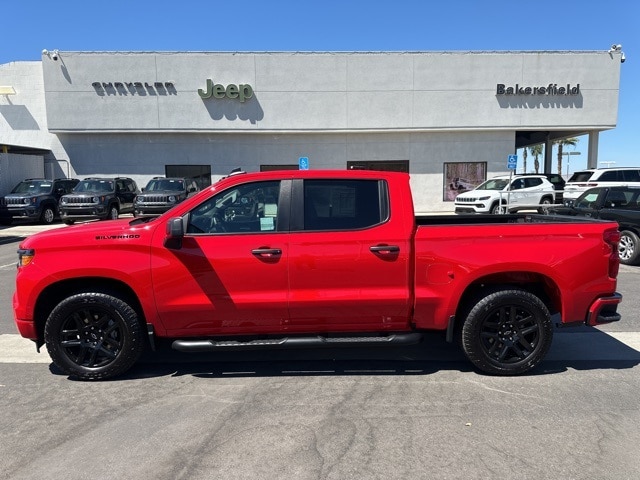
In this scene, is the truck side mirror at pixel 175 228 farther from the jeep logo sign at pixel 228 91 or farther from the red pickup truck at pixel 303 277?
the jeep logo sign at pixel 228 91

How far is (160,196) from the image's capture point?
742 inches

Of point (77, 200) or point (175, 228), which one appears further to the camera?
point (77, 200)

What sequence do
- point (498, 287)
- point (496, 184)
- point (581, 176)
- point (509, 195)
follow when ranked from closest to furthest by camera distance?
point (498, 287) → point (509, 195) → point (581, 176) → point (496, 184)

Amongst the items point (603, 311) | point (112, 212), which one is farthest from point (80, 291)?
point (112, 212)

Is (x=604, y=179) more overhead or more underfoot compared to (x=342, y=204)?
more overhead

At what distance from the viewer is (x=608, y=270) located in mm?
4371

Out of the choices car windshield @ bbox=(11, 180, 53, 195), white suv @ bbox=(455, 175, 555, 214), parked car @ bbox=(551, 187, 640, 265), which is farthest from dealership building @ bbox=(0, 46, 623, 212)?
parked car @ bbox=(551, 187, 640, 265)

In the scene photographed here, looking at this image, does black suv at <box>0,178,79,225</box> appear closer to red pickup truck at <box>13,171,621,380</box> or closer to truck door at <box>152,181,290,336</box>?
red pickup truck at <box>13,171,621,380</box>

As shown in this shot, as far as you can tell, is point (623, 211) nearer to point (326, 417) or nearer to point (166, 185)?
point (326, 417)

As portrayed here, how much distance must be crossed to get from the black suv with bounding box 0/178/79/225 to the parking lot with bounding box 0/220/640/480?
16.6 meters

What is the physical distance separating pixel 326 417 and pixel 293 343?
75cm

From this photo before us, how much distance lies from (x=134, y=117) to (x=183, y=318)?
2234cm

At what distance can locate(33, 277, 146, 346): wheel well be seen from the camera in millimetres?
4277

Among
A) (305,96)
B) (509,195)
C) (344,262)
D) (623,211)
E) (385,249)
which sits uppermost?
(305,96)
